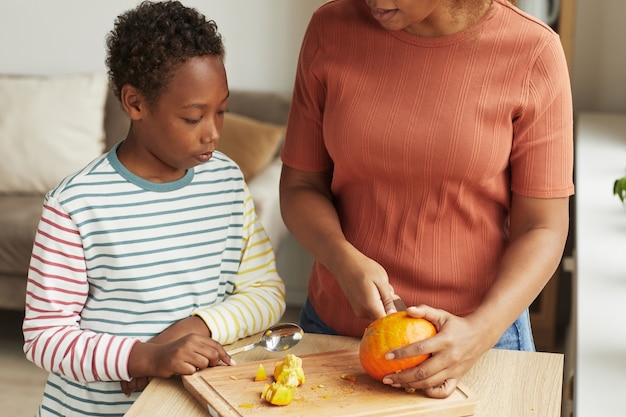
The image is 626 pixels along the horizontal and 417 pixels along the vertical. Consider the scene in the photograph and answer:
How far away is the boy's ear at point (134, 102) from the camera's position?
4.47 ft

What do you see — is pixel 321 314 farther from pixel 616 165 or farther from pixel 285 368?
pixel 616 165

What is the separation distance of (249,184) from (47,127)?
0.90 m

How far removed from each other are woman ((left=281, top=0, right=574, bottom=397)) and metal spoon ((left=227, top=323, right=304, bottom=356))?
0.32 feet

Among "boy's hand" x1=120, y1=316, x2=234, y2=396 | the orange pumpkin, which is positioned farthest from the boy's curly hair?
the orange pumpkin

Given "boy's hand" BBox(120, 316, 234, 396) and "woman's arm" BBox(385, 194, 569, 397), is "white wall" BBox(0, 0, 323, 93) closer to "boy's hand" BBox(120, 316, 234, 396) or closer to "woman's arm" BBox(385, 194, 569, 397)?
"woman's arm" BBox(385, 194, 569, 397)

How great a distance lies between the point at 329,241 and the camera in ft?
4.30

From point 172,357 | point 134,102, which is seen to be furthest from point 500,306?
point 134,102

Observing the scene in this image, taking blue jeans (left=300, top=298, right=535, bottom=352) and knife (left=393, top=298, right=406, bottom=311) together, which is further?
blue jeans (left=300, top=298, right=535, bottom=352)

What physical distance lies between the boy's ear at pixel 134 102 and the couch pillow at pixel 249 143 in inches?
79.7

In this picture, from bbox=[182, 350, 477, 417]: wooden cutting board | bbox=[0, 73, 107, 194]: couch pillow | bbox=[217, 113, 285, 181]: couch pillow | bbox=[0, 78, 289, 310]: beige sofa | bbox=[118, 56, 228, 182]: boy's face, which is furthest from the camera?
bbox=[0, 73, 107, 194]: couch pillow

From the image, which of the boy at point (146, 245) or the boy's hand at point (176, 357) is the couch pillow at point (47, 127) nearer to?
the boy at point (146, 245)

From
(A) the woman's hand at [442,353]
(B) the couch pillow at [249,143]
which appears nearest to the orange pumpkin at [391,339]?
(A) the woman's hand at [442,353]

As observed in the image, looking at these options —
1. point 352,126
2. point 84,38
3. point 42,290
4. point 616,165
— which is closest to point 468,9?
point 352,126

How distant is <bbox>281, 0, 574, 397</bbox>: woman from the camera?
125cm
